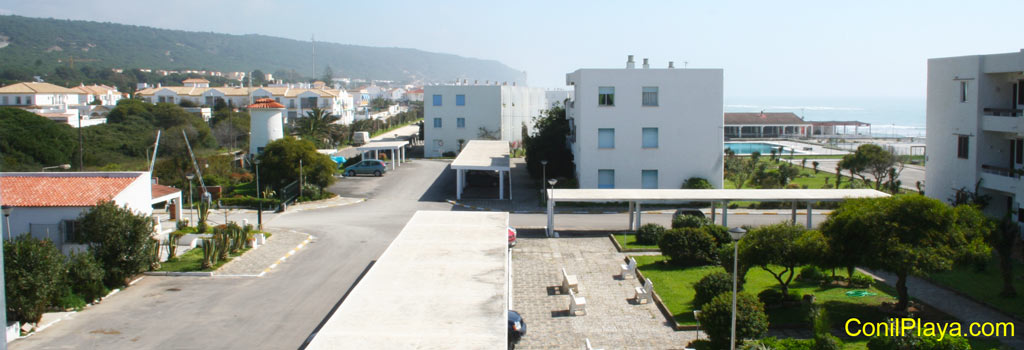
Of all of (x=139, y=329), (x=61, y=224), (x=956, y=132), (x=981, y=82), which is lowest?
(x=139, y=329)

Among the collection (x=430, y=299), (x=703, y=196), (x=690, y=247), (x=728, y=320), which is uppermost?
(x=703, y=196)

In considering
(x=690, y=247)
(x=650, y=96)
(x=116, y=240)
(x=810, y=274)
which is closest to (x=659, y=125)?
(x=650, y=96)

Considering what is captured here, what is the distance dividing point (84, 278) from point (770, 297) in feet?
60.0

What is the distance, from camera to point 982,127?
2905cm

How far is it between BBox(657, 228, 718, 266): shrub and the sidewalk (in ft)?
16.3

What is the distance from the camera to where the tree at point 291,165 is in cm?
3831

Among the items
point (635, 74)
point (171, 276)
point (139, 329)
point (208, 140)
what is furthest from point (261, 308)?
point (208, 140)

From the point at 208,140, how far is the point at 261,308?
5078 cm

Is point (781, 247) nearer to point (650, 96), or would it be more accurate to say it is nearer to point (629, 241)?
point (629, 241)

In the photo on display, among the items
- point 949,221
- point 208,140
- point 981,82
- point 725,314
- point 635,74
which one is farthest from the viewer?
point 208,140

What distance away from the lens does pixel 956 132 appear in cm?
3067

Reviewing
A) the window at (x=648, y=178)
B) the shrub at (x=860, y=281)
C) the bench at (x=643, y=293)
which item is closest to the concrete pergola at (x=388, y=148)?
the window at (x=648, y=178)

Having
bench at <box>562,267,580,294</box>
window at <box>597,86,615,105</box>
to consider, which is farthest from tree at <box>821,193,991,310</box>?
window at <box>597,86,615,105</box>

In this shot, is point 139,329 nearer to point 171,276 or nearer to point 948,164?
point 171,276
